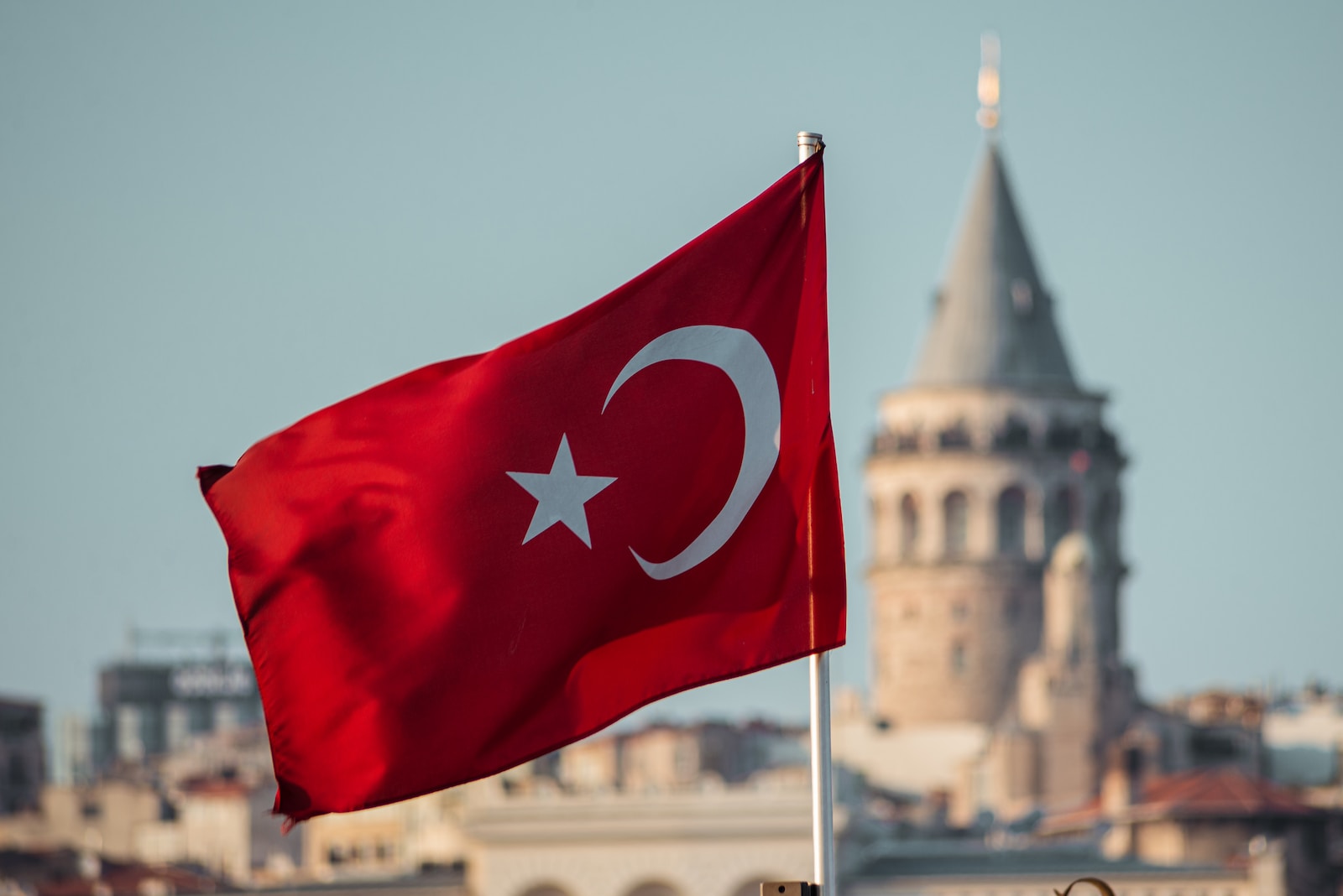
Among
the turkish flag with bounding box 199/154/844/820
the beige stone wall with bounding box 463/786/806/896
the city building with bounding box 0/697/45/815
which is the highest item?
the city building with bounding box 0/697/45/815

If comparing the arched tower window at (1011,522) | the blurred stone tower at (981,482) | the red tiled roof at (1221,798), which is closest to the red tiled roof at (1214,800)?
the red tiled roof at (1221,798)

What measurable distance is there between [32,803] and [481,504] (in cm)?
11449

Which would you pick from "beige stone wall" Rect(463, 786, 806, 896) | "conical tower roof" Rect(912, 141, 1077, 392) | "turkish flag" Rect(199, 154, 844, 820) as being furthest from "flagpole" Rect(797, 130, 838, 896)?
"conical tower roof" Rect(912, 141, 1077, 392)

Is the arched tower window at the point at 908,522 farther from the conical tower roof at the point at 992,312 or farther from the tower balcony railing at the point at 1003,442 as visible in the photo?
the conical tower roof at the point at 992,312

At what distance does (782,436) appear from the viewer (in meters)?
11.7

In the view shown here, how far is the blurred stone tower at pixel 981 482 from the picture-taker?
112375mm

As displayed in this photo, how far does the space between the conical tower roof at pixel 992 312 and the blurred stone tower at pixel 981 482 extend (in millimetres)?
37

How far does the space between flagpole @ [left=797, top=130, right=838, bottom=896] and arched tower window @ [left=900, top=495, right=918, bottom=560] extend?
104 m

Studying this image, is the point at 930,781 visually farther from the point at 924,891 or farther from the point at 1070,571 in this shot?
the point at 924,891

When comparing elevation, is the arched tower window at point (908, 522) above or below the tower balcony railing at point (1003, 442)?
below

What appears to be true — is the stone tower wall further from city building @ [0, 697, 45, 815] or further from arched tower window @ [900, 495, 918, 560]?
city building @ [0, 697, 45, 815]

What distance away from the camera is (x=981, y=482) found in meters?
115

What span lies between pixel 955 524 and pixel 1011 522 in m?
1.76

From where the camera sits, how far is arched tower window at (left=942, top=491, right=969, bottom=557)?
114 metres
